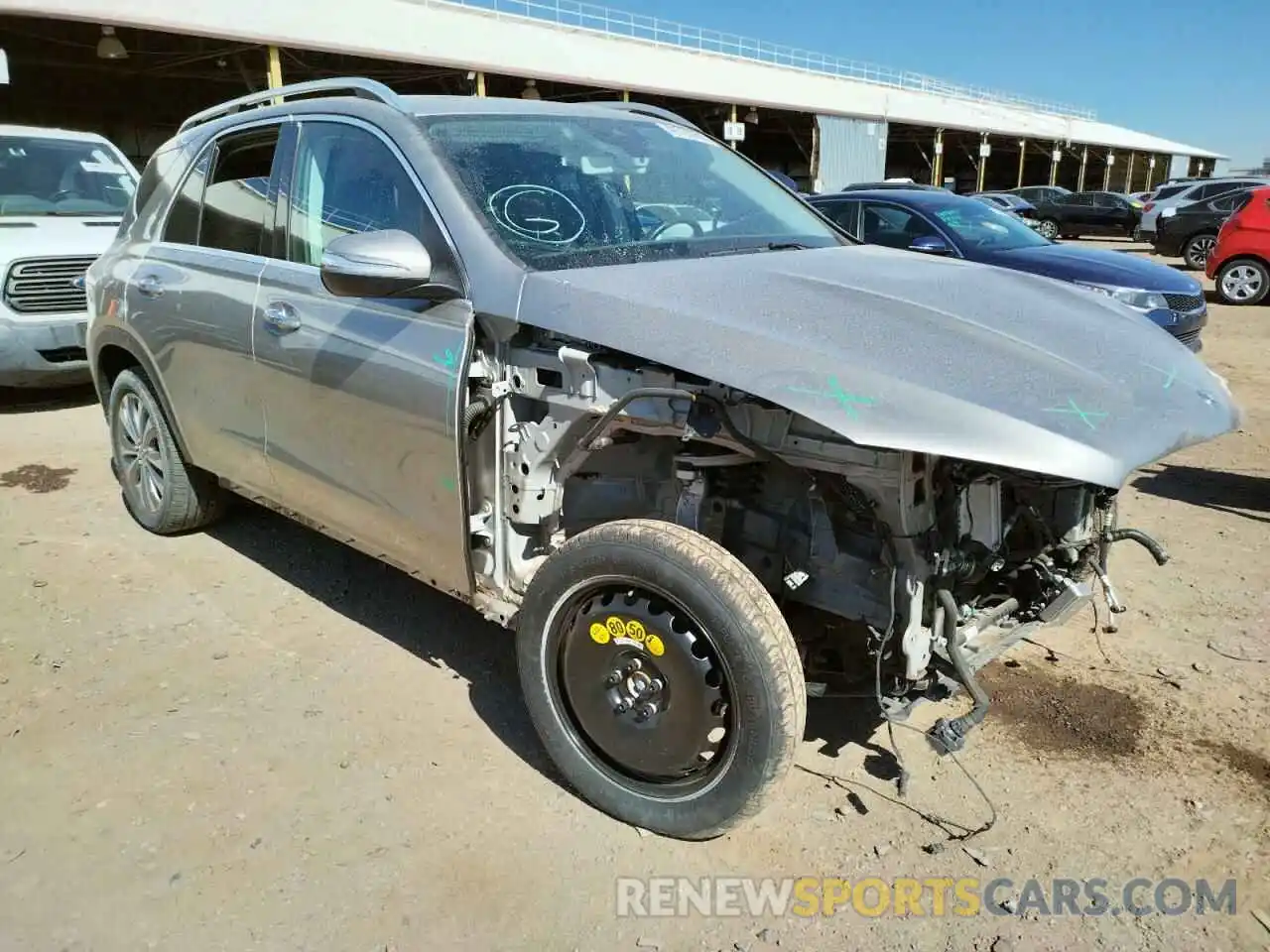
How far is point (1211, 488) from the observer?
5.51 m

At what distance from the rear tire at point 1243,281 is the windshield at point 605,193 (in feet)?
41.5

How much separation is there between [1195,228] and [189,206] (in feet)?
60.2

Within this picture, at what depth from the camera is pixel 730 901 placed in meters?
2.46

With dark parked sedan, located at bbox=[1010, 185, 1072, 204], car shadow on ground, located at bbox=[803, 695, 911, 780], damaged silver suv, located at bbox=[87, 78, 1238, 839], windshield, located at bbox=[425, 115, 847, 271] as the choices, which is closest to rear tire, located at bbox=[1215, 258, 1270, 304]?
windshield, located at bbox=[425, 115, 847, 271]

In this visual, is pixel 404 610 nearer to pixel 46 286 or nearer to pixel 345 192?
pixel 345 192

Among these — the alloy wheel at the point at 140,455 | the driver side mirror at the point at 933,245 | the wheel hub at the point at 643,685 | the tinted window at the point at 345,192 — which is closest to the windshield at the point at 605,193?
the tinted window at the point at 345,192

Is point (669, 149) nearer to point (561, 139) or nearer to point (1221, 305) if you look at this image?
point (561, 139)

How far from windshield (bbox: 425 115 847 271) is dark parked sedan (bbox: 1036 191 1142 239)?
26642mm

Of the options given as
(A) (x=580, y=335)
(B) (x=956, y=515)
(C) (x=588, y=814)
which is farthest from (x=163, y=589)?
(B) (x=956, y=515)

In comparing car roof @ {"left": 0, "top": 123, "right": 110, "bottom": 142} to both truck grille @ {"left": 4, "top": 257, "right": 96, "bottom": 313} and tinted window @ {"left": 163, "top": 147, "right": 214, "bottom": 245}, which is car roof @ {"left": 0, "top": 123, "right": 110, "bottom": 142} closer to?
truck grille @ {"left": 4, "top": 257, "right": 96, "bottom": 313}

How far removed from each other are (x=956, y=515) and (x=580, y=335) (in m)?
1.08

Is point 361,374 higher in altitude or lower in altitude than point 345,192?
lower

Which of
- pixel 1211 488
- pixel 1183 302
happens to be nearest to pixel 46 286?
pixel 1211 488

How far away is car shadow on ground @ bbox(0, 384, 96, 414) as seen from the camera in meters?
7.85
